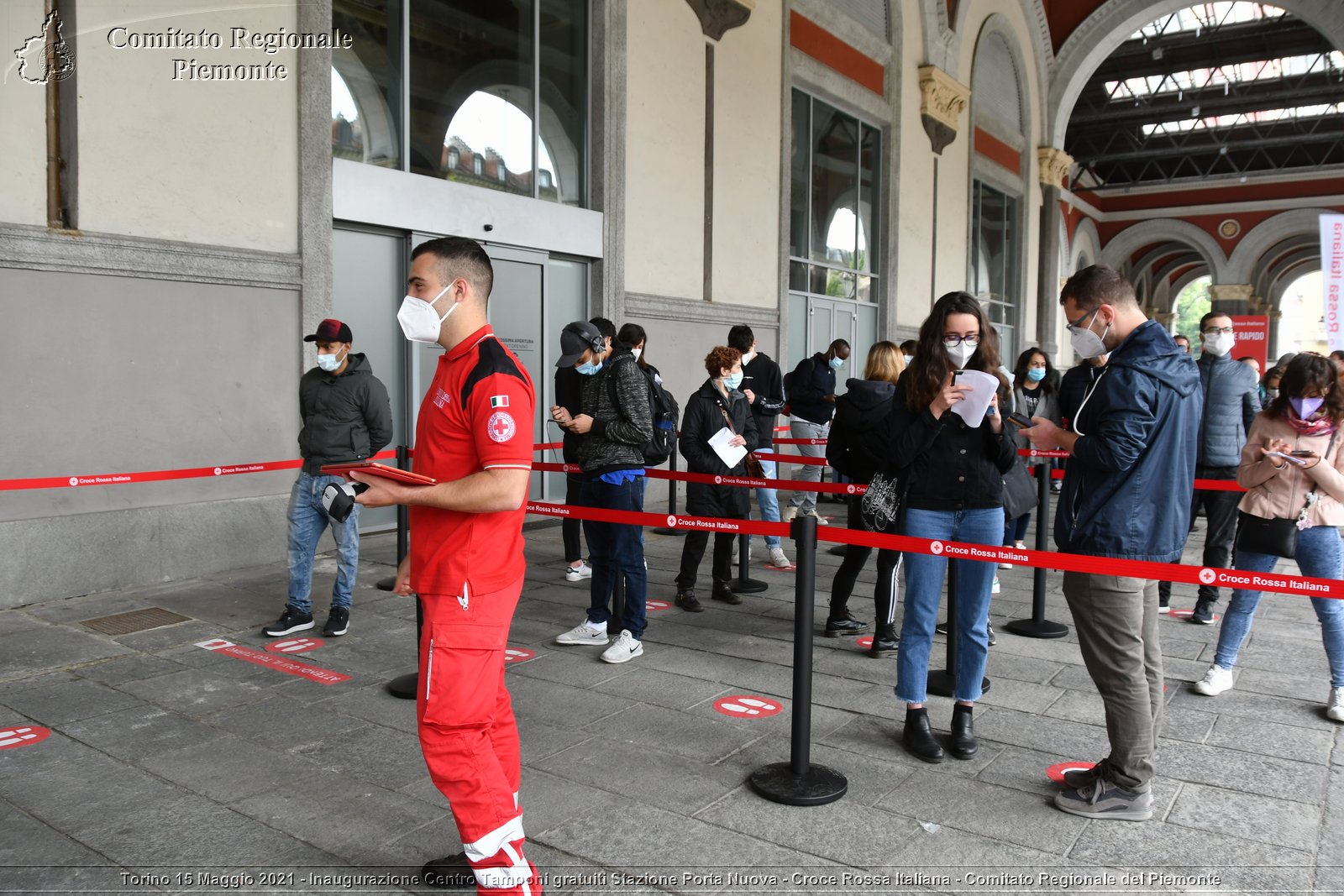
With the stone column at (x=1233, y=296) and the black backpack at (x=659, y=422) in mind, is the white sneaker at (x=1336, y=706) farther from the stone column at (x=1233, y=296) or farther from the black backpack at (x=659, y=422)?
the stone column at (x=1233, y=296)

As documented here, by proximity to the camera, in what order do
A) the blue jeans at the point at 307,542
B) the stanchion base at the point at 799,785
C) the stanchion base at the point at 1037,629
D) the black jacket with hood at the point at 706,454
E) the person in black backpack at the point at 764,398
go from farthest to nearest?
the person in black backpack at the point at 764,398 → the black jacket with hood at the point at 706,454 → the stanchion base at the point at 1037,629 → the blue jeans at the point at 307,542 → the stanchion base at the point at 799,785

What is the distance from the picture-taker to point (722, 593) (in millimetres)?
6777

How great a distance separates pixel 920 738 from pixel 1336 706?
2.12m

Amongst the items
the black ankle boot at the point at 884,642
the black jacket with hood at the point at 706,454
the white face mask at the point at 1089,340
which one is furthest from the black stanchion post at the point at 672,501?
the white face mask at the point at 1089,340

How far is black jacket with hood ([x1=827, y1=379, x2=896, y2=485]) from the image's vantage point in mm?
5582

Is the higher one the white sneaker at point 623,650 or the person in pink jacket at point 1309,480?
the person in pink jacket at point 1309,480

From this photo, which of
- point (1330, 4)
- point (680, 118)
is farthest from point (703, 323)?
point (1330, 4)

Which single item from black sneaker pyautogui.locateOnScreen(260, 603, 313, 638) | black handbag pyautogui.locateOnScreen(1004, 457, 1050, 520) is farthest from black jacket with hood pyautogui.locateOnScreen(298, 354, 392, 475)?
black handbag pyautogui.locateOnScreen(1004, 457, 1050, 520)

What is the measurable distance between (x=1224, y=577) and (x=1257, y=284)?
43811 millimetres

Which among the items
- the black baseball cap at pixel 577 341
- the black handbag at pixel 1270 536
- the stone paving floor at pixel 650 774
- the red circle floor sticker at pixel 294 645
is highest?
the black baseball cap at pixel 577 341

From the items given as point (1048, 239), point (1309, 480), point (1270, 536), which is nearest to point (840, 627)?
point (1270, 536)

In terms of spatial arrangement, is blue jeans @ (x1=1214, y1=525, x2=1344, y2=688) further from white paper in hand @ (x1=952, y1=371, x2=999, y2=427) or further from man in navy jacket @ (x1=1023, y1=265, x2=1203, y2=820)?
white paper in hand @ (x1=952, y1=371, x2=999, y2=427)

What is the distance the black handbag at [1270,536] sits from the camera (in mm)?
4668

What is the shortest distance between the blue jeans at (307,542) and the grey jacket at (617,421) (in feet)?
5.13
